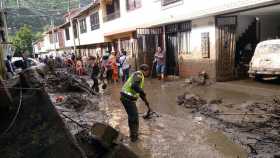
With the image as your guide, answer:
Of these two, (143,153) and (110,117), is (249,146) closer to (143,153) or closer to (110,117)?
(143,153)

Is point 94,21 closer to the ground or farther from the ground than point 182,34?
farther from the ground

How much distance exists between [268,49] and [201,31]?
10.2 ft

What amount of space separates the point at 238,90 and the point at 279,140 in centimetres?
549

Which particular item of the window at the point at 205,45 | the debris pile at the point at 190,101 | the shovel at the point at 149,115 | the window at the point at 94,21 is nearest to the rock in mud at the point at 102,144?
the shovel at the point at 149,115

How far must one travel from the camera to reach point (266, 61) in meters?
10.9

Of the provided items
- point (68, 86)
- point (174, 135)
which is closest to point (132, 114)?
point (174, 135)

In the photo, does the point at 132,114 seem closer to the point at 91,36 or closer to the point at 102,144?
the point at 102,144

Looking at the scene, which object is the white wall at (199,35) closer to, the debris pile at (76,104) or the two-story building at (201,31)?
the two-story building at (201,31)

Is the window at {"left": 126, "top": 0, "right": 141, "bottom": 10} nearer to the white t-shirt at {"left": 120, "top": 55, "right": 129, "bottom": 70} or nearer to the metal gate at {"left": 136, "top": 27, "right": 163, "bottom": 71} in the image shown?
the metal gate at {"left": 136, "top": 27, "right": 163, "bottom": 71}

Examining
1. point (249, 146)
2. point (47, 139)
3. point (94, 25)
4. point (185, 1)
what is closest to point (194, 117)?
point (249, 146)

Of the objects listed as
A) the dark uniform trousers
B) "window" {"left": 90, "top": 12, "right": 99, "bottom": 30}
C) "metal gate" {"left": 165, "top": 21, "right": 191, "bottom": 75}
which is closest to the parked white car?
"metal gate" {"left": 165, "top": 21, "right": 191, "bottom": 75}

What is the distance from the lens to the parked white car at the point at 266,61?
10.6 metres

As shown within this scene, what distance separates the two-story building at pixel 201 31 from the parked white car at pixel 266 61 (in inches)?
51.5

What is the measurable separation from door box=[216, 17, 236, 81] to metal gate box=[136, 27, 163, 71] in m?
4.94
